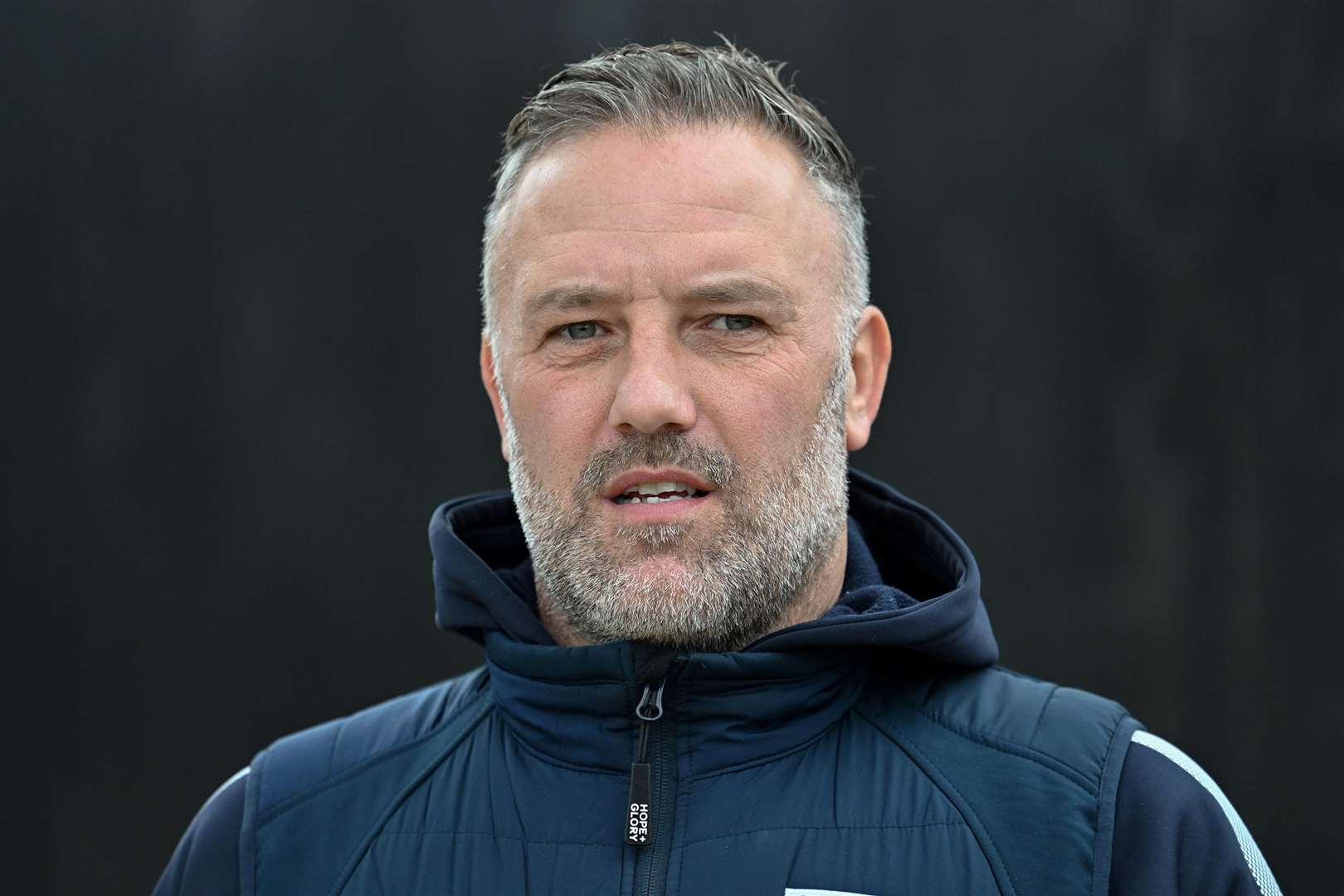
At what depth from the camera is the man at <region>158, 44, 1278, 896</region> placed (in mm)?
1462

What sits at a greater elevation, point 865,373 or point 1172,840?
point 865,373

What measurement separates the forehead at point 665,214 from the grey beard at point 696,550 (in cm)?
18

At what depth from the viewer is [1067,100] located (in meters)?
2.77

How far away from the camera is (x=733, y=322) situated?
162 cm

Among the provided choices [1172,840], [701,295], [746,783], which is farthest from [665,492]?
[1172,840]

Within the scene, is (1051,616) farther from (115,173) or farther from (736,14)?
(115,173)

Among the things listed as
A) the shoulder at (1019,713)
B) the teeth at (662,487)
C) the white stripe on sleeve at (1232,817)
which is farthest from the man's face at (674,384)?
the white stripe on sleeve at (1232,817)

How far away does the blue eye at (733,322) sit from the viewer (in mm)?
1611

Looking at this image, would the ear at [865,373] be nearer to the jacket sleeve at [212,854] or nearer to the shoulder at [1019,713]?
the shoulder at [1019,713]

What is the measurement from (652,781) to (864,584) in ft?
1.41

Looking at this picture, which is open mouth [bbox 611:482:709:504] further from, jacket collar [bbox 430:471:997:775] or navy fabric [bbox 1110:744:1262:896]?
navy fabric [bbox 1110:744:1262:896]

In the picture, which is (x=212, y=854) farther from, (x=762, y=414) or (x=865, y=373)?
(x=865, y=373)

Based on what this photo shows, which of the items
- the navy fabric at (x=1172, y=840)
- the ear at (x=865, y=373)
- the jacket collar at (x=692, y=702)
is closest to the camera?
the navy fabric at (x=1172, y=840)

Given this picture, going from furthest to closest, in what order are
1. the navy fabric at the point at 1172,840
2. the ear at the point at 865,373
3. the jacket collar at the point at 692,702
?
1. the ear at the point at 865,373
2. the jacket collar at the point at 692,702
3. the navy fabric at the point at 1172,840
